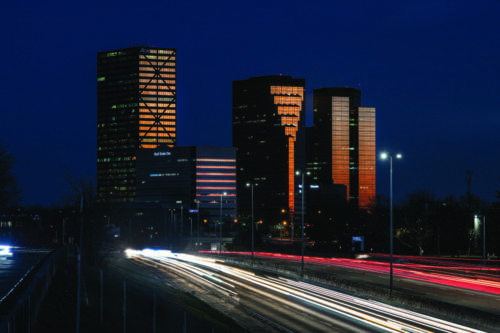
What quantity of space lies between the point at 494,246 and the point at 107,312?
6871 centimetres

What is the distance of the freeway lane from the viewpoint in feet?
90.1

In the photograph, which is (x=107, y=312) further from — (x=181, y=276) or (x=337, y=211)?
(x=337, y=211)

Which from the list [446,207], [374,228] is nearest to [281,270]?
[446,207]

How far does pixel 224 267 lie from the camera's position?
65.9 meters

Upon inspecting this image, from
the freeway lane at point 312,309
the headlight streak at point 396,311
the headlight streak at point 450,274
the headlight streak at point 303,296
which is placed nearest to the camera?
the headlight streak at point 396,311

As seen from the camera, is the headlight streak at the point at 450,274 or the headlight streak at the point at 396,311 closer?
the headlight streak at the point at 396,311

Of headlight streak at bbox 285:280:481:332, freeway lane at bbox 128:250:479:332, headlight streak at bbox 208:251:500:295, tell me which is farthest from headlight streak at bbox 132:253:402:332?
headlight streak at bbox 208:251:500:295

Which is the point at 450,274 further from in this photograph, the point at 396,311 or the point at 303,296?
the point at 396,311

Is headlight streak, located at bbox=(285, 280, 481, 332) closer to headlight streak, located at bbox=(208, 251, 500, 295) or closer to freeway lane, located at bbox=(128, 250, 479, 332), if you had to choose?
freeway lane, located at bbox=(128, 250, 479, 332)

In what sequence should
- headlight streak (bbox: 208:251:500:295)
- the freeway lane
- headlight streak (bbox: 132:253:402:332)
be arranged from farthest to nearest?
headlight streak (bbox: 208:251:500:295)
headlight streak (bbox: 132:253:402:332)
the freeway lane

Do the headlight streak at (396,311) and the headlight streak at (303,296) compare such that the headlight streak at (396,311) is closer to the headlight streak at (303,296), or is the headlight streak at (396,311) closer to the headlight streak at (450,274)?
the headlight streak at (303,296)

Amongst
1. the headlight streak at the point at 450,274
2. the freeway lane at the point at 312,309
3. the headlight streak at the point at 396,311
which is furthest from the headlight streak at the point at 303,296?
the headlight streak at the point at 450,274

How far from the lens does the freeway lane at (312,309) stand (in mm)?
27469

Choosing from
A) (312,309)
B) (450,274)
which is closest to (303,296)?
(312,309)
